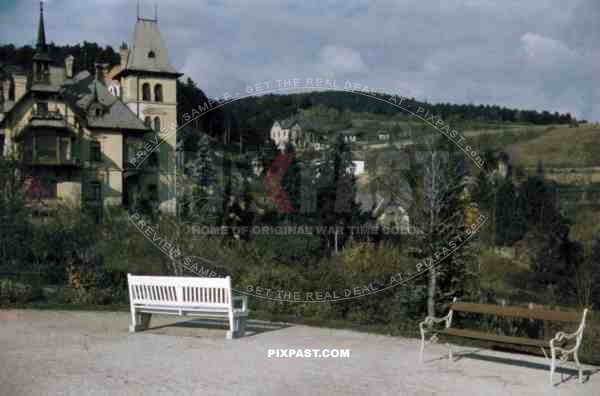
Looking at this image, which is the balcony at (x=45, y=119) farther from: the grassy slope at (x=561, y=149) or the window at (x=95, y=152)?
the grassy slope at (x=561, y=149)

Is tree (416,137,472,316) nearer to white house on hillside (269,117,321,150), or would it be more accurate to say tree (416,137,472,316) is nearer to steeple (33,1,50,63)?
white house on hillside (269,117,321,150)

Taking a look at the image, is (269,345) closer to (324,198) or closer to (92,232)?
(92,232)

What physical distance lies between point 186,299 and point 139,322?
86cm

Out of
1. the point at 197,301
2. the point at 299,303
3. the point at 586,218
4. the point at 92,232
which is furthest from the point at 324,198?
the point at 586,218

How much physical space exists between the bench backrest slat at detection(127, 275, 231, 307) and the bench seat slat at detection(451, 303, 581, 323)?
3.01 metres

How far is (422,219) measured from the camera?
10789mm

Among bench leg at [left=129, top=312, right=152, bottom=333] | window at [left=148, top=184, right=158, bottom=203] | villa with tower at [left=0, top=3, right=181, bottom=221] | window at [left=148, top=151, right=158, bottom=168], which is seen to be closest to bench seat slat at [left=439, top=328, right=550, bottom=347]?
bench leg at [left=129, top=312, right=152, bottom=333]

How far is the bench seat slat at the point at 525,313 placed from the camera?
745 centimetres

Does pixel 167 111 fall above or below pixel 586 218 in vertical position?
above

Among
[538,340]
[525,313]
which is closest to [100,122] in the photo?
[525,313]

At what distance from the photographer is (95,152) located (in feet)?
125

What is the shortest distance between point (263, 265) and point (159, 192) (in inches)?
650

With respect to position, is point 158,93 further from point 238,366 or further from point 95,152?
point 238,366

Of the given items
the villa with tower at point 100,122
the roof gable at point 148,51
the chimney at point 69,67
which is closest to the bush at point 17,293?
the villa with tower at point 100,122
